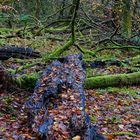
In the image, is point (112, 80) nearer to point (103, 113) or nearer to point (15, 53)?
point (103, 113)

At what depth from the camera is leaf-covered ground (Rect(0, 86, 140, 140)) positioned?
18.8 ft

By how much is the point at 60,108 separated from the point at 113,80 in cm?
432

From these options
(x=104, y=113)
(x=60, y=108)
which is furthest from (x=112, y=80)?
(x=60, y=108)

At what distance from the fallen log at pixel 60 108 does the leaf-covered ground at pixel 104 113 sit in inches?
11.9

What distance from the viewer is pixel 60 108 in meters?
5.61

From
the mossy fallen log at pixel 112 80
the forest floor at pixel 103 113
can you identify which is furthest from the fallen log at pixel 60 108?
the mossy fallen log at pixel 112 80

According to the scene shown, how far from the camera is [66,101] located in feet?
19.5

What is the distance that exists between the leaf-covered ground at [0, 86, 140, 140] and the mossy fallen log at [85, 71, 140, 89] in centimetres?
20

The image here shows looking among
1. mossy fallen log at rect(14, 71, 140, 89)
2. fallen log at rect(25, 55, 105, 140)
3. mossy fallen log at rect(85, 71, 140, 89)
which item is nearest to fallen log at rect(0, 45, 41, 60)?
mossy fallen log at rect(14, 71, 140, 89)

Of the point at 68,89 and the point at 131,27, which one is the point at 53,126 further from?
the point at 131,27

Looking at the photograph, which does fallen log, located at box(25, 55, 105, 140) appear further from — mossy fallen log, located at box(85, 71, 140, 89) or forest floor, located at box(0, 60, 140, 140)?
mossy fallen log, located at box(85, 71, 140, 89)

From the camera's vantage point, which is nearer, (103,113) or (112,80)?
(103,113)

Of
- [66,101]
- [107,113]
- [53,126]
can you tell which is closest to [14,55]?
[107,113]

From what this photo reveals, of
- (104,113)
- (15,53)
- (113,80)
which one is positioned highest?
(15,53)
